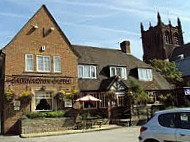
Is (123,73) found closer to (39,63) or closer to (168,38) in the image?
(39,63)

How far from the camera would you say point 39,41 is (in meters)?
24.6

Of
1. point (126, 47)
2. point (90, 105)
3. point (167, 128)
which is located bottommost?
point (167, 128)

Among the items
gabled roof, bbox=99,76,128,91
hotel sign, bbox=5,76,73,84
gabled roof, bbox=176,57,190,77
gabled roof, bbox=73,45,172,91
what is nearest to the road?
hotel sign, bbox=5,76,73,84

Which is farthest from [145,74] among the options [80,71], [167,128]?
[167,128]

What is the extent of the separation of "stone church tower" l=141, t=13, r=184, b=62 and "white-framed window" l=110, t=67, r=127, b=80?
144ft

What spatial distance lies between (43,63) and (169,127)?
58.3ft

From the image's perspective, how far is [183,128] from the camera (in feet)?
26.3

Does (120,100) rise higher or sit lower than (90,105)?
higher

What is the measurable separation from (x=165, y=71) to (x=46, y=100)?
2725 centimetres

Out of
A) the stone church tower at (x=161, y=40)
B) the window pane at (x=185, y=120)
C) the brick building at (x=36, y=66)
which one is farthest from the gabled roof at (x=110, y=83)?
the stone church tower at (x=161, y=40)

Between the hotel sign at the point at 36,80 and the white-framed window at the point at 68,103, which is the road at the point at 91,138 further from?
the white-framed window at the point at 68,103

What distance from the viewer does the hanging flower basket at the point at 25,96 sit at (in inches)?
870

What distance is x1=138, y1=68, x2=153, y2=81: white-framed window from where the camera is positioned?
32.1 m

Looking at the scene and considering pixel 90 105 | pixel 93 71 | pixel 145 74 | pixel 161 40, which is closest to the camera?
pixel 90 105
